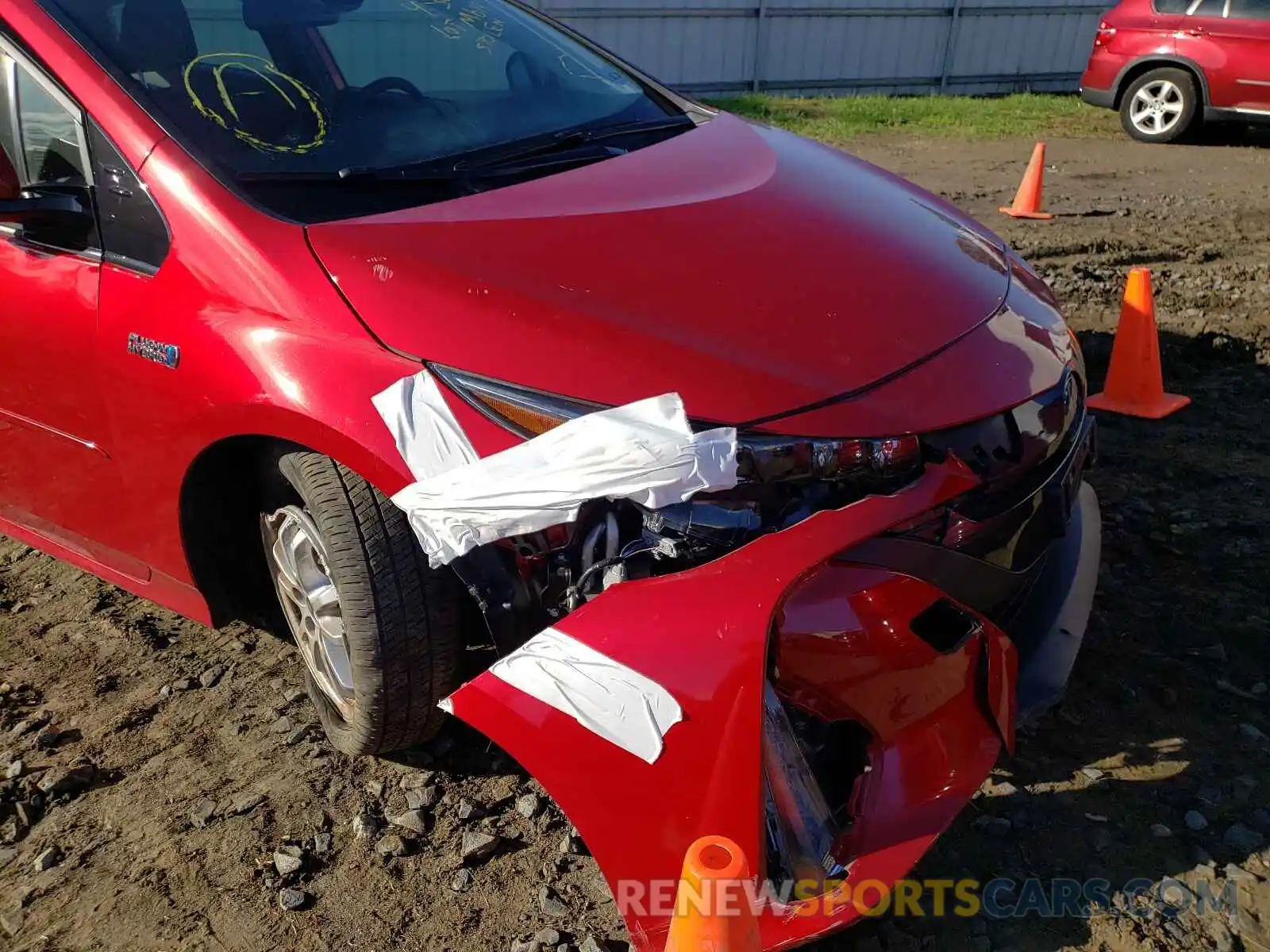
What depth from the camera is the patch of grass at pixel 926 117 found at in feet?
34.9

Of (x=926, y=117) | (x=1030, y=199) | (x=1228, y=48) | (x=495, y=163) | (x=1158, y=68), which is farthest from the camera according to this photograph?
(x=926, y=117)

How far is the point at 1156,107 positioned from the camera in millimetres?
10359

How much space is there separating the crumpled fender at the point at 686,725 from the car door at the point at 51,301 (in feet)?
4.05

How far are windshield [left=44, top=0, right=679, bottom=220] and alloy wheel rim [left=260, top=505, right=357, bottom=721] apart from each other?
0.68m

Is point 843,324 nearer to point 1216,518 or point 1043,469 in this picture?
point 1043,469

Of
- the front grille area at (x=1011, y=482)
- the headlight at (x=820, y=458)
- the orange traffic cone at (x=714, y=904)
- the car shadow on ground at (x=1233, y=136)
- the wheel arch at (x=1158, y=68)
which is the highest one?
the headlight at (x=820, y=458)

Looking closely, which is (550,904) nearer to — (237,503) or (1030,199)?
(237,503)

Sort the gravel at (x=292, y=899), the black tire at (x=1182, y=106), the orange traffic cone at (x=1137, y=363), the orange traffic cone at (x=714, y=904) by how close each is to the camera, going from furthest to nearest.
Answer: the black tire at (x=1182, y=106), the orange traffic cone at (x=1137, y=363), the gravel at (x=292, y=899), the orange traffic cone at (x=714, y=904)

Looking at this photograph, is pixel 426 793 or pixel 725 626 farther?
pixel 426 793

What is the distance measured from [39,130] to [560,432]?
153cm

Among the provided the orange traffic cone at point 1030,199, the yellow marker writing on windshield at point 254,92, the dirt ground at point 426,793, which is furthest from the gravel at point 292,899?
the orange traffic cone at point 1030,199

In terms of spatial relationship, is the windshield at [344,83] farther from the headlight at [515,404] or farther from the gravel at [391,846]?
the gravel at [391,846]

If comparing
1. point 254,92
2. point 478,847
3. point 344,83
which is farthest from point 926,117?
point 478,847

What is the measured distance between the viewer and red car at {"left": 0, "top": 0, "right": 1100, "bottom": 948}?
181 centimetres
